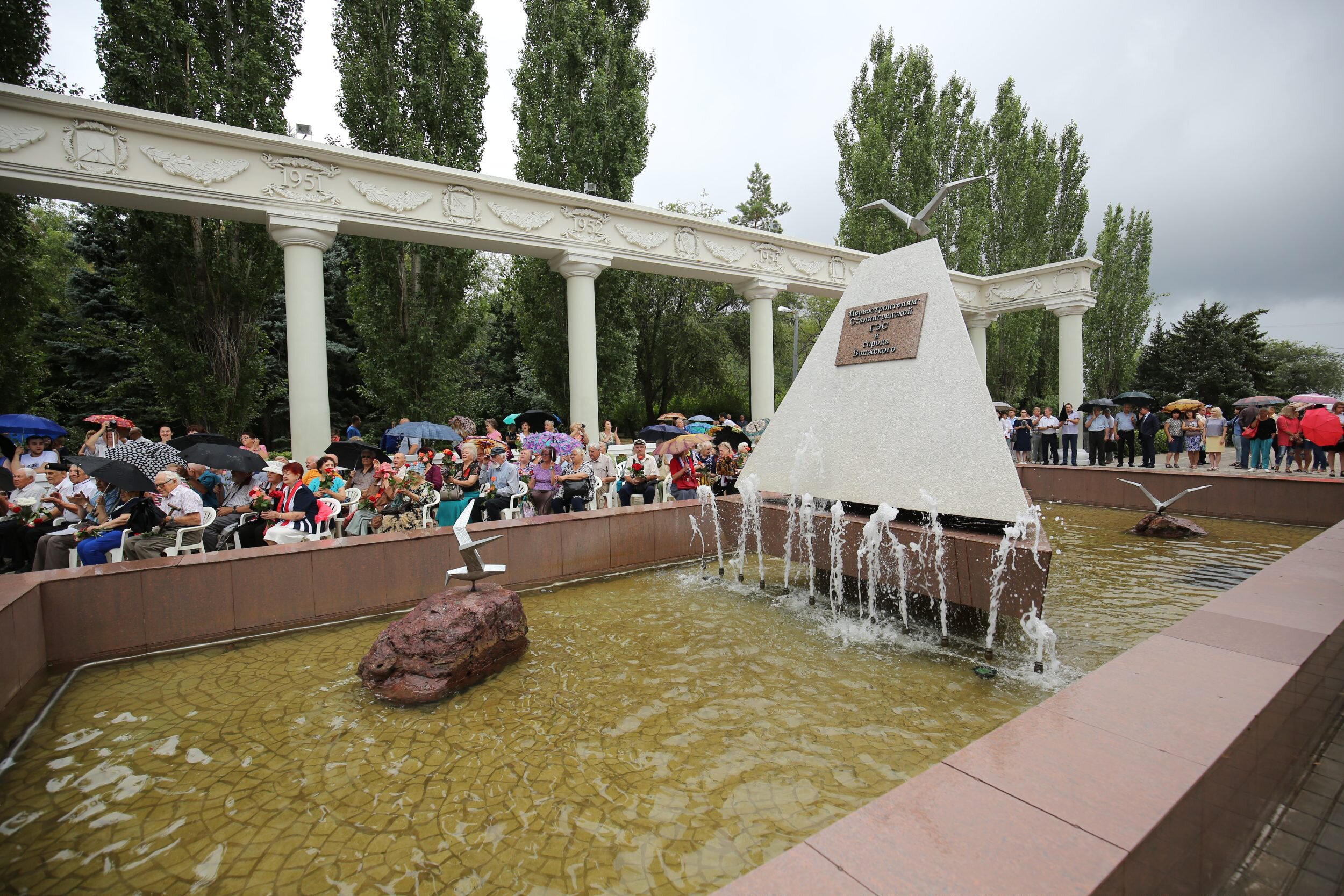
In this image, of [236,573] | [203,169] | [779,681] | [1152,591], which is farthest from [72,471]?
[1152,591]

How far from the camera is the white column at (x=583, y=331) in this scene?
40.0 ft

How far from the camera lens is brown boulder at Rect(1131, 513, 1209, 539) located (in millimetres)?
7469

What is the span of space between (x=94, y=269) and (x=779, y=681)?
24033 millimetres

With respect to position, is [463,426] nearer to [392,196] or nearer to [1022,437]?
[392,196]

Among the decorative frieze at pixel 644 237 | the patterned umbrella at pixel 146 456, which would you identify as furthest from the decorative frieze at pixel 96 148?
the decorative frieze at pixel 644 237

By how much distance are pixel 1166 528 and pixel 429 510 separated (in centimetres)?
921

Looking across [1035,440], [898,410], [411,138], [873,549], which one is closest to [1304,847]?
[873,549]

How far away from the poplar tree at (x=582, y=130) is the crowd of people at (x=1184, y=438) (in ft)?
32.4

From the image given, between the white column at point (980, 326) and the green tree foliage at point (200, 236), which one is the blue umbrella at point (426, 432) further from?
the white column at point (980, 326)

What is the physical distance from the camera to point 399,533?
5.34 metres

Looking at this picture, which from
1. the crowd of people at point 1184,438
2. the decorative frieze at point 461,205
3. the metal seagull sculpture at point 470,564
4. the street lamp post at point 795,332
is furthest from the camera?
the street lamp post at point 795,332

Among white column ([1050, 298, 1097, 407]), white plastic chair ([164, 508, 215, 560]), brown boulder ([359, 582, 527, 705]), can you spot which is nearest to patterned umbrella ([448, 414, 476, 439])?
white plastic chair ([164, 508, 215, 560])

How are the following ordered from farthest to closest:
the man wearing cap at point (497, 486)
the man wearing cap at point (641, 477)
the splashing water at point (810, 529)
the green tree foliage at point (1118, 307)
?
1. the green tree foliage at point (1118, 307)
2. the man wearing cap at point (641, 477)
3. the man wearing cap at point (497, 486)
4. the splashing water at point (810, 529)

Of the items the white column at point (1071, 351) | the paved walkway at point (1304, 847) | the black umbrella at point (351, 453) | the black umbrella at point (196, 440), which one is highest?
the white column at point (1071, 351)
